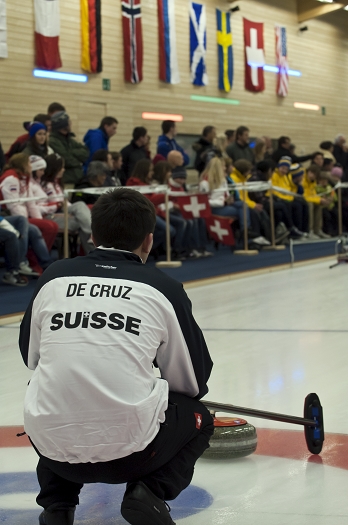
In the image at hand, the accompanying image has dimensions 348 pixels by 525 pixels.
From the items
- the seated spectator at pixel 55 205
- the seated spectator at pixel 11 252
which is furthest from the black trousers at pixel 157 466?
the seated spectator at pixel 55 205

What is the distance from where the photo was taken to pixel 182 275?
8.50m

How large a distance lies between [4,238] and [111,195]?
526 centimetres

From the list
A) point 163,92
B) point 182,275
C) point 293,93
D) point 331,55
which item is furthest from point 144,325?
point 331,55

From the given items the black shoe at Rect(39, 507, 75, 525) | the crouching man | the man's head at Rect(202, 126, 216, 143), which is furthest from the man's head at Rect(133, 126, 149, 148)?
the black shoe at Rect(39, 507, 75, 525)

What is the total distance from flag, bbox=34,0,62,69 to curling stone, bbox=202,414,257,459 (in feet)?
32.2

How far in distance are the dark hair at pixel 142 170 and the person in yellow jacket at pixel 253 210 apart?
2000 millimetres

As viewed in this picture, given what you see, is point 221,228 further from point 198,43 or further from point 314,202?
point 198,43

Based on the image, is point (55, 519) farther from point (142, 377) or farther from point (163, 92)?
point (163, 92)

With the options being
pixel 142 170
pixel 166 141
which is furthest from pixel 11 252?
pixel 166 141

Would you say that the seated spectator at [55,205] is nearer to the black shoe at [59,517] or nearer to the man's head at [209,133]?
the man's head at [209,133]

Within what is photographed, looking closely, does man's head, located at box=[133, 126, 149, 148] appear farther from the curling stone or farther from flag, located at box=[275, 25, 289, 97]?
the curling stone

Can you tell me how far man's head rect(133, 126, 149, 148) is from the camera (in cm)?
1066

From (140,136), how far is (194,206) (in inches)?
60.0

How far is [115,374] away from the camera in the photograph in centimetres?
196
